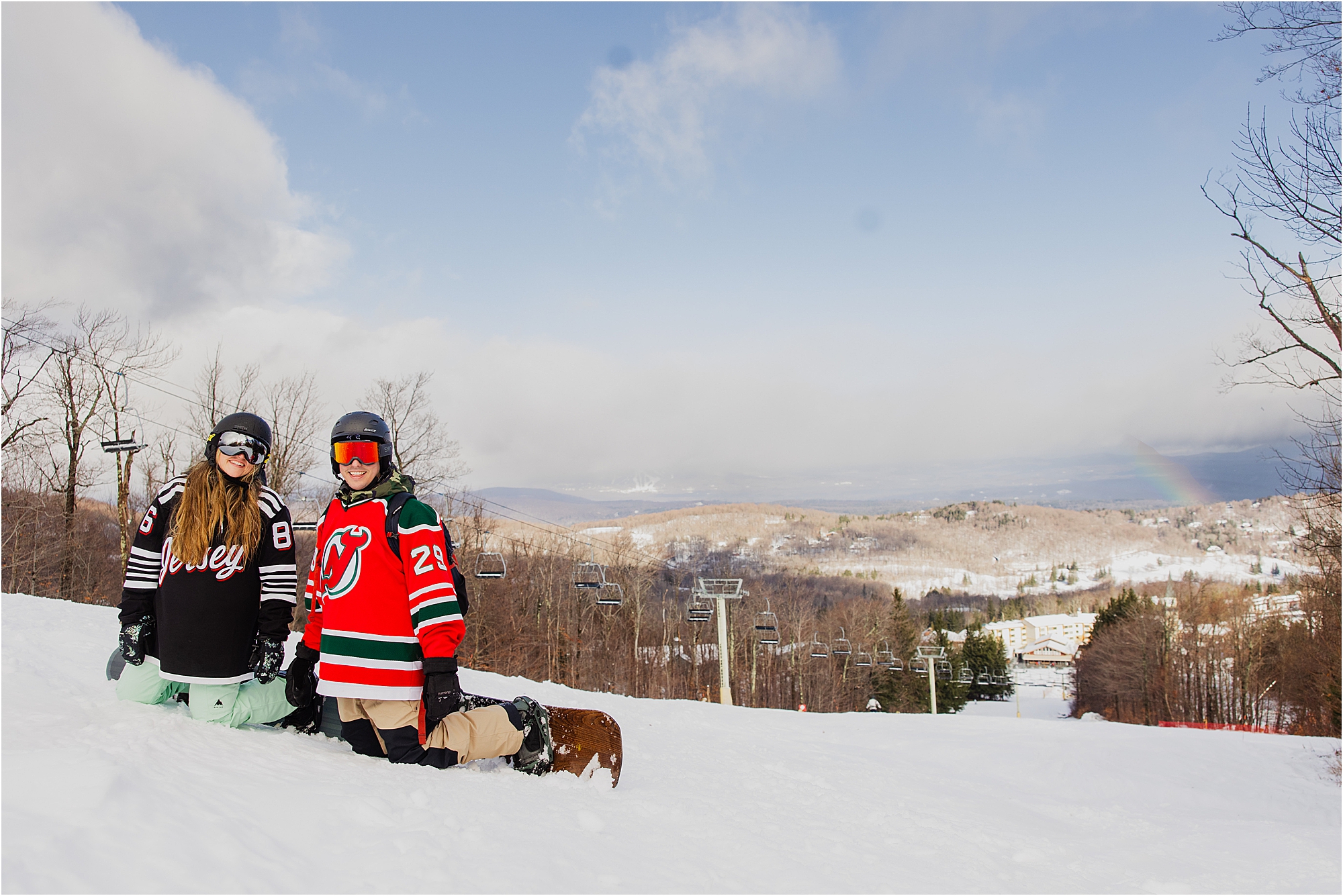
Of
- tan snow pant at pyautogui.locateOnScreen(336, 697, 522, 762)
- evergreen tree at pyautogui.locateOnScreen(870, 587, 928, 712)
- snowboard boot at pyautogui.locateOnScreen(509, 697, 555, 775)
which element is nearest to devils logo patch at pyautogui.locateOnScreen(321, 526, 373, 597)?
tan snow pant at pyautogui.locateOnScreen(336, 697, 522, 762)

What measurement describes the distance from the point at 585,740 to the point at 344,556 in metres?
1.59

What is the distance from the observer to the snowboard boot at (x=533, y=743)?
3.68 metres

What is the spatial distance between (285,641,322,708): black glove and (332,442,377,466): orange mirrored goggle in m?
0.97

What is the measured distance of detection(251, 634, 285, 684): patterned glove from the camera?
360cm

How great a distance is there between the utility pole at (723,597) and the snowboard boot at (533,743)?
1571 centimetres

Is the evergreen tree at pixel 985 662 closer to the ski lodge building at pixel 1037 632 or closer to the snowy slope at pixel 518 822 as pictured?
the snowy slope at pixel 518 822

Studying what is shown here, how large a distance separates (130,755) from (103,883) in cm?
105

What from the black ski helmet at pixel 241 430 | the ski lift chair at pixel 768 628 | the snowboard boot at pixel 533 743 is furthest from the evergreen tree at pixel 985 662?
the black ski helmet at pixel 241 430

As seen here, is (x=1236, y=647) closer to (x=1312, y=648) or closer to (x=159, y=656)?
(x=1312, y=648)

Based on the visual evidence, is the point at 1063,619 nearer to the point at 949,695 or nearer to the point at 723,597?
the point at 949,695

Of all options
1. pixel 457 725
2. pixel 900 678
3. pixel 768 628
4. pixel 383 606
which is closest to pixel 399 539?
pixel 383 606

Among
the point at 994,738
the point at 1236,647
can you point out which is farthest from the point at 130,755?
the point at 1236,647

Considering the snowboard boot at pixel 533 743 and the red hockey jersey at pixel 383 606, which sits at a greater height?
the red hockey jersey at pixel 383 606

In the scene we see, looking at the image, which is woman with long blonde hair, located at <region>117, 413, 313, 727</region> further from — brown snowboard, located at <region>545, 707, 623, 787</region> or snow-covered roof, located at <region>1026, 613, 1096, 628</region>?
snow-covered roof, located at <region>1026, 613, 1096, 628</region>
